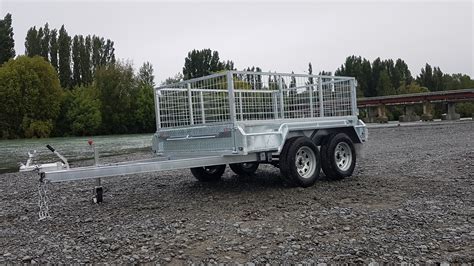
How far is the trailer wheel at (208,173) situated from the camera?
9.63 meters

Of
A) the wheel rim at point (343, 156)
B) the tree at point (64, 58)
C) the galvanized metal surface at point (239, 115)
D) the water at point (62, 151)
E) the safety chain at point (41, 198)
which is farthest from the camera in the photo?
the tree at point (64, 58)

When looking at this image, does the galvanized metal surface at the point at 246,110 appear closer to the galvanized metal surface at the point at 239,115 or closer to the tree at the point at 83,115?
the galvanized metal surface at the point at 239,115

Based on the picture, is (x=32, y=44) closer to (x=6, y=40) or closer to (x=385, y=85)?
(x=6, y=40)

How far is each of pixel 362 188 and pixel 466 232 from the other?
10.3 ft

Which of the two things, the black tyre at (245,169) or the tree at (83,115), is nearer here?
the black tyre at (245,169)

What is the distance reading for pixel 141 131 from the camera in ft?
240

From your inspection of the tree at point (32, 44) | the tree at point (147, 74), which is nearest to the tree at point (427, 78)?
the tree at point (147, 74)

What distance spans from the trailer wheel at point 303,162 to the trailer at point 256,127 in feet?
0.06

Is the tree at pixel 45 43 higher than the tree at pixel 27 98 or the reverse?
higher

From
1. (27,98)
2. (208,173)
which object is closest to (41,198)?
(208,173)

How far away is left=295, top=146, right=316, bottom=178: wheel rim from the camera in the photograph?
328 inches

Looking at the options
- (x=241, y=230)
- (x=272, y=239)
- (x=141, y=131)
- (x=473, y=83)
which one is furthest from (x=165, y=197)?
(x=473, y=83)

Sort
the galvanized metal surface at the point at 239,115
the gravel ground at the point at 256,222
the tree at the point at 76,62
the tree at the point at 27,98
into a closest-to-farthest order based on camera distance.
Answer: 1. the gravel ground at the point at 256,222
2. the galvanized metal surface at the point at 239,115
3. the tree at the point at 27,98
4. the tree at the point at 76,62

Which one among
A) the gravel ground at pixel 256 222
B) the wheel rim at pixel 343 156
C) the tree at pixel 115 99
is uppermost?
the tree at pixel 115 99
